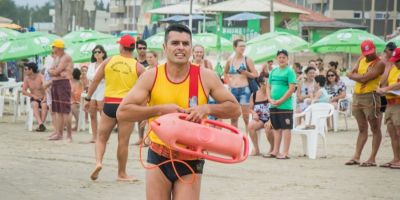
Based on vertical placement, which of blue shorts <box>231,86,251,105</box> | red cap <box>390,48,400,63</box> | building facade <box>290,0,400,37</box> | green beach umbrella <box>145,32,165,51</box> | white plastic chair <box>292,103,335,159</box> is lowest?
white plastic chair <box>292,103,335,159</box>

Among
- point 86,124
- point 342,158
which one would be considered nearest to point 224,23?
point 86,124

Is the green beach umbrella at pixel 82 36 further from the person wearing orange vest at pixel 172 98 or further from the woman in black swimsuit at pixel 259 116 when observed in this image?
the person wearing orange vest at pixel 172 98

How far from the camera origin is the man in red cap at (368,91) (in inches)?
575

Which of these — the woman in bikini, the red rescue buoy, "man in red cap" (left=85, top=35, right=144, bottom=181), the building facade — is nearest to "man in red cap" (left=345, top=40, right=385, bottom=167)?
the woman in bikini

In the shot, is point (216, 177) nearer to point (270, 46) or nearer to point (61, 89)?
point (61, 89)

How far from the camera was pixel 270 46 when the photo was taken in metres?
26.8

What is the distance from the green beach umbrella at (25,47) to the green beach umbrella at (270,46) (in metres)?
4.95

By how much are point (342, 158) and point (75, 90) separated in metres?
7.38

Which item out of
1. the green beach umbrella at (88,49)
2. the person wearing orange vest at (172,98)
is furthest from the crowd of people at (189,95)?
the green beach umbrella at (88,49)

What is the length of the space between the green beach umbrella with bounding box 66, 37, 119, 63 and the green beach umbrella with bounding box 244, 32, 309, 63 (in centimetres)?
330

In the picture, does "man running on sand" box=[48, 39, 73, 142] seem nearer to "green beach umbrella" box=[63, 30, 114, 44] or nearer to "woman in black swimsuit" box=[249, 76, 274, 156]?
"woman in black swimsuit" box=[249, 76, 274, 156]

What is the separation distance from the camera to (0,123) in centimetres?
2438

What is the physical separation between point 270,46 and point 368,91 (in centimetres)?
1202

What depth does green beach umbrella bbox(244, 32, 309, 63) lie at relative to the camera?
2612 cm
